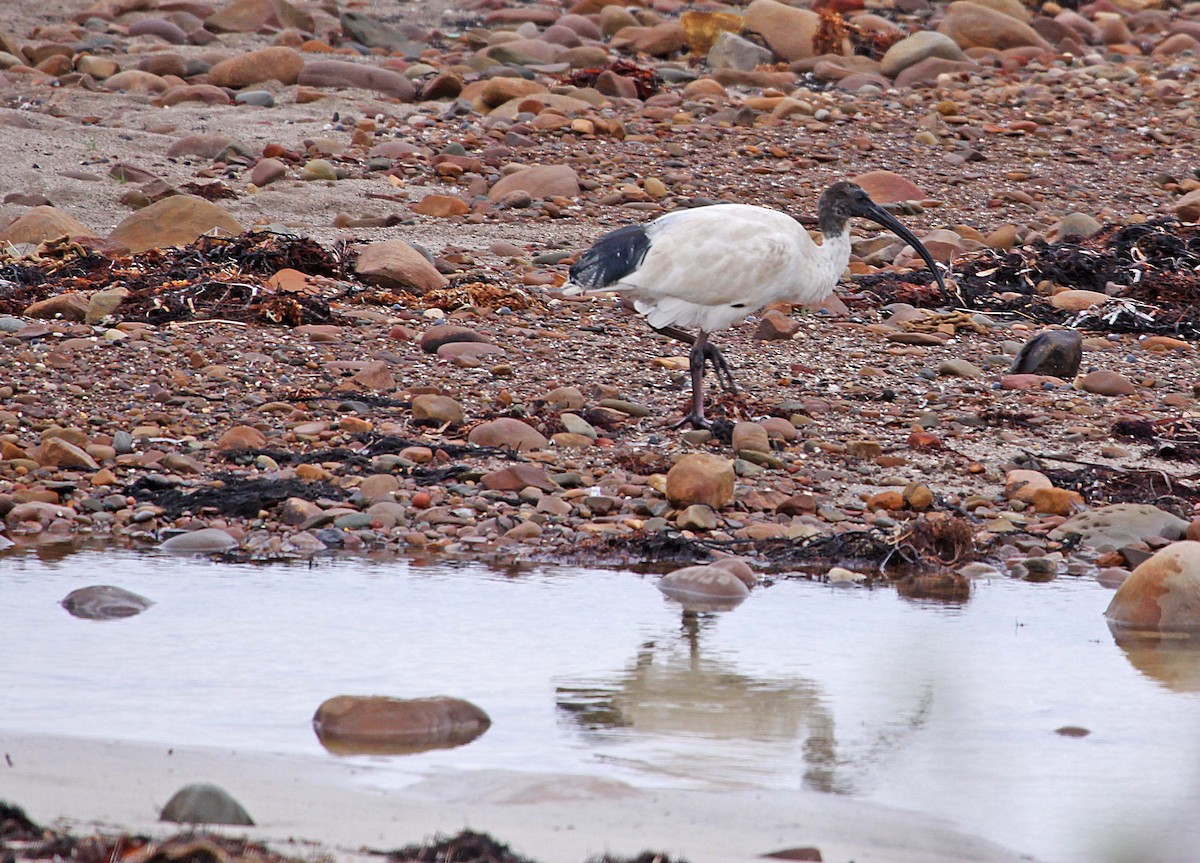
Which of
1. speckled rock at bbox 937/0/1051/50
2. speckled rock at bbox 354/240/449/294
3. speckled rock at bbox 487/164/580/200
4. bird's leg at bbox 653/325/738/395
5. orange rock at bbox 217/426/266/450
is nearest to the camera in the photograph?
orange rock at bbox 217/426/266/450

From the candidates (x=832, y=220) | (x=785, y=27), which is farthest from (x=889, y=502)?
(x=785, y=27)

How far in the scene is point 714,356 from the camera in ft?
25.8

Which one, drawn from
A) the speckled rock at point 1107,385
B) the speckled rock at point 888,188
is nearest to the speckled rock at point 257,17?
the speckled rock at point 888,188

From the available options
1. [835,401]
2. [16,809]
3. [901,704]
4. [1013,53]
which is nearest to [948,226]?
[835,401]

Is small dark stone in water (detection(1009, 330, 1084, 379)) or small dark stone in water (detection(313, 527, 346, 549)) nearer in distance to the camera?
small dark stone in water (detection(313, 527, 346, 549))

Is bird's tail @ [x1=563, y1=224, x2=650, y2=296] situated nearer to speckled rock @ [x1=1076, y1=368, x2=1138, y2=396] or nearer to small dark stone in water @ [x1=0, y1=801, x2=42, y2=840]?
speckled rock @ [x1=1076, y1=368, x2=1138, y2=396]

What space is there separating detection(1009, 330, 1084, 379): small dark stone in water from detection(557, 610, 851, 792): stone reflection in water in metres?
4.20

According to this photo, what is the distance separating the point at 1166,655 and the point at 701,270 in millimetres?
3113

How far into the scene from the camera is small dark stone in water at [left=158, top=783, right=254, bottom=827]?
3254 millimetres

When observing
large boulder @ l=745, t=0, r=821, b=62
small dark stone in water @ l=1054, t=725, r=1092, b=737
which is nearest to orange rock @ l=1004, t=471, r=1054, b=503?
small dark stone in water @ l=1054, t=725, r=1092, b=737

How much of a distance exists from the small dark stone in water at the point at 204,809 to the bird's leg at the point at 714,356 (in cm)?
479

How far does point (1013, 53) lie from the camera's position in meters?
17.9

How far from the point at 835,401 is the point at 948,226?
4.21 metres

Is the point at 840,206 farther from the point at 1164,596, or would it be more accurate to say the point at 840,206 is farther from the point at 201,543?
the point at 201,543
